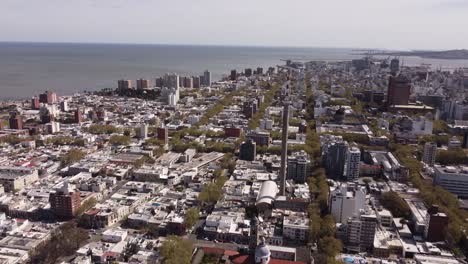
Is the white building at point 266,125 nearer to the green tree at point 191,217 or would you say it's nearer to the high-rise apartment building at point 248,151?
the high-rise apartment building at point 248,151

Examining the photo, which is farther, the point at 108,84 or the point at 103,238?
the point at 108,84

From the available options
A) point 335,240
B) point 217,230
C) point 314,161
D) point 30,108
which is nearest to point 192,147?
point 314,161

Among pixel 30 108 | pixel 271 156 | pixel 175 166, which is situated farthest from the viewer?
pixel 30 108

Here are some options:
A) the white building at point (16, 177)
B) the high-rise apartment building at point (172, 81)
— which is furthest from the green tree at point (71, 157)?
the high-rise apartment building at point (172, 81)

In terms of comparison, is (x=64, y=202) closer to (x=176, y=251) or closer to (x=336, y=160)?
(x=176, y=251)

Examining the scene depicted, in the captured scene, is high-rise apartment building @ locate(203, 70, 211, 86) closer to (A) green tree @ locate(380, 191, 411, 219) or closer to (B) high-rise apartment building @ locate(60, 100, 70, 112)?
(B) high-rise apartment building @ locate(60, 100, 70, 112)

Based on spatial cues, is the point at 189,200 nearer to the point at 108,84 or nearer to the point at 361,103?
the point at 361,103
